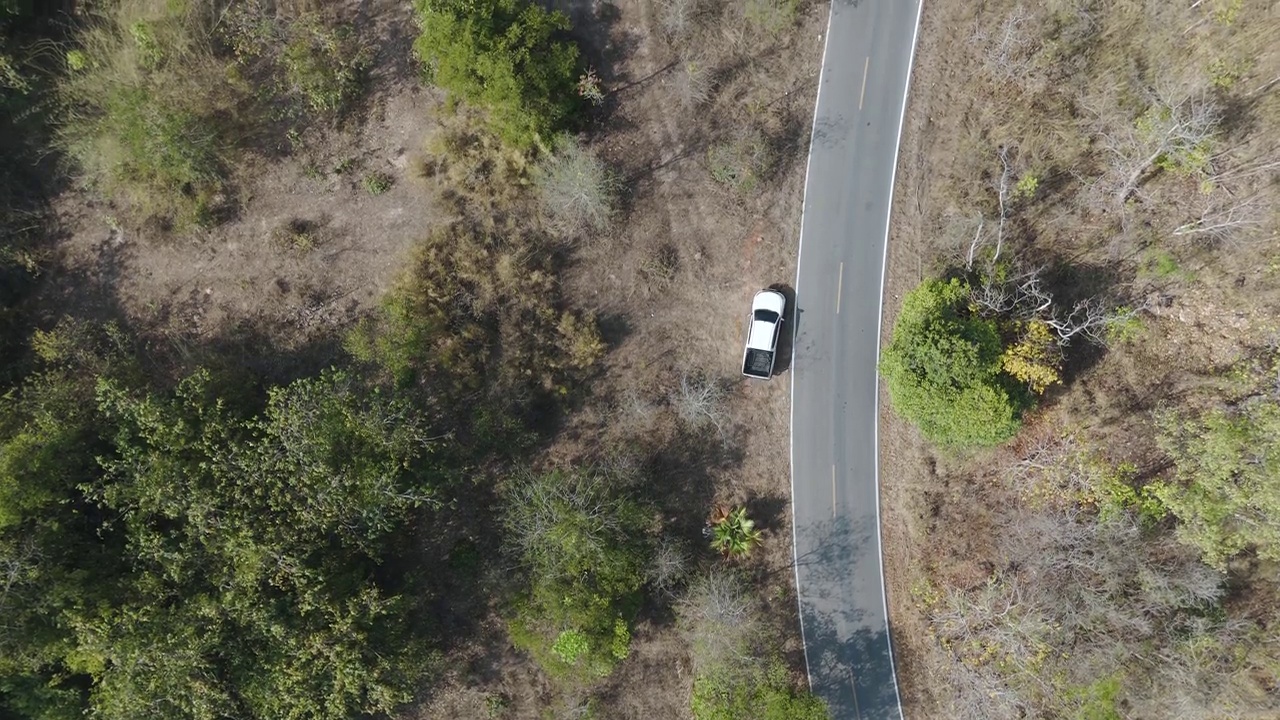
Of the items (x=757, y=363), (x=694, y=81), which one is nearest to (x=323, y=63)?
(x=694, y=81)

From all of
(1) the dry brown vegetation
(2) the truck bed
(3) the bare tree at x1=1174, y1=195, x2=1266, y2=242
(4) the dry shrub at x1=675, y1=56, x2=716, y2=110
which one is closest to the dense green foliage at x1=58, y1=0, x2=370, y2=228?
(4) the dry shrub at x1=675, y1=56, x2=716, y2=110

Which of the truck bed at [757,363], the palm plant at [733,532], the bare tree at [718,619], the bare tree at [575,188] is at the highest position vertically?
the bare tree at [575,188]

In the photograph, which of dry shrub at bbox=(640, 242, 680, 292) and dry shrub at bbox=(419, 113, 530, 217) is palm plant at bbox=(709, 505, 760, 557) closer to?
dry shrub at bbox=(640, 242, 680, 292)

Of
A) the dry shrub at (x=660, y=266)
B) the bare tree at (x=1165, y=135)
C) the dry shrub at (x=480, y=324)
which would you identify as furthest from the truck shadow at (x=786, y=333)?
the bare tree at (x=1165, y=135)

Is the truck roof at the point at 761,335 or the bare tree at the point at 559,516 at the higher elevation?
the truck roof at the point at 761,335

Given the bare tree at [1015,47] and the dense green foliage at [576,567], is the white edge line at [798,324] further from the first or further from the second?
the dense green foliage at [576,567]

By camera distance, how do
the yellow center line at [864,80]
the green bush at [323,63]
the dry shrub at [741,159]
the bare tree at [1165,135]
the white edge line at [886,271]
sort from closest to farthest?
the bare tree at [1165,135], the green bush at [323,63], the dry shrub at [741,159], the white edge line at [886,271], the yellow center line at [864,80]

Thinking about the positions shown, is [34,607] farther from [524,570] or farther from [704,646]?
[704,646]
